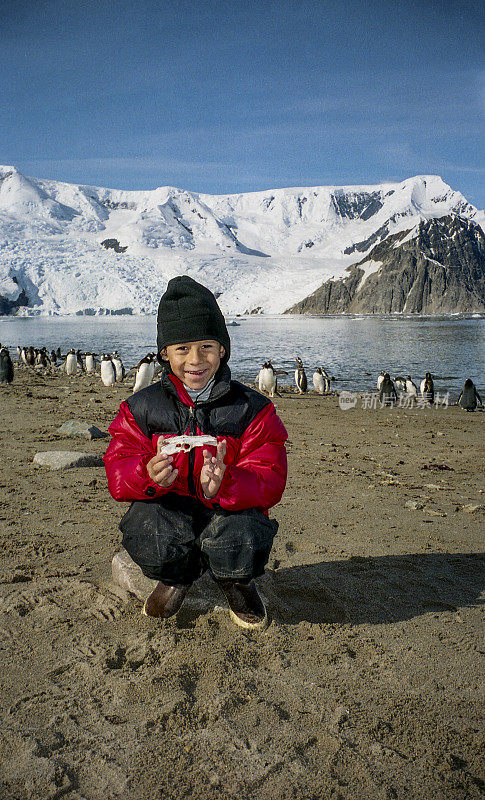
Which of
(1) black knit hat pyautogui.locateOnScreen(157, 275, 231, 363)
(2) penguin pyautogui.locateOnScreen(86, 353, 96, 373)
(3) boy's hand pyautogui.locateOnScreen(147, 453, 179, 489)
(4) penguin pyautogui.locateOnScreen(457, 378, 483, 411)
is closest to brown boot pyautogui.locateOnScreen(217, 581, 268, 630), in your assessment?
(3) boy's hand pyautogui.locateOnScreen(147, 453, 179, 489)

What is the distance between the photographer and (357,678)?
2029mm

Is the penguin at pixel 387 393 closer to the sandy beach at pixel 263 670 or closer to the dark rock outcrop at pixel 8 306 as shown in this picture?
the sandy beach at pixel 263 670

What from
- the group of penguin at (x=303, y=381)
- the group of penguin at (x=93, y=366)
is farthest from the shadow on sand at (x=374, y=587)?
the group of penguin at (x=303, y=381)

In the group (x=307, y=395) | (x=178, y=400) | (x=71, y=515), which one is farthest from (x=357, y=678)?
(x=307, y=395)

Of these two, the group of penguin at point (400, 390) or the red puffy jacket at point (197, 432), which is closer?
the red puffy jacket at point (197, 432)

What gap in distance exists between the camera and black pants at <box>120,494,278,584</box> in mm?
2256

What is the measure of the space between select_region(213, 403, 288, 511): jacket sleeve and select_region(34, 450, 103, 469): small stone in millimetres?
3212

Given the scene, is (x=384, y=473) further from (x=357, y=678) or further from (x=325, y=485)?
(x=357, y=678)

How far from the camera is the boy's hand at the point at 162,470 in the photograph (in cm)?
201

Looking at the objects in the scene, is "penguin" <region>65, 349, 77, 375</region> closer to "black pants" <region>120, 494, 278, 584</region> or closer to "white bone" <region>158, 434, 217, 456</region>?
"black pants" <region>120, 494, 278, 584</region>

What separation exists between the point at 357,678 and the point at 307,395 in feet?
48.1

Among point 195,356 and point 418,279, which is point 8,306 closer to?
point 418,279

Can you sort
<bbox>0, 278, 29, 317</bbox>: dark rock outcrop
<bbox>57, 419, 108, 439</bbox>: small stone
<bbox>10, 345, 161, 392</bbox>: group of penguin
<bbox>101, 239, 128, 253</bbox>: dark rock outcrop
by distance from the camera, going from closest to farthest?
1. <bbox>57, 419, 108, 439</bbox>: small stone
2. <bbox>10, 345, 161, 392</bbox>: group of penguin
3. <bbox>0, 278, 29, 317</bbox>: dark rock outcrop
4. <bbox>101, 239, 128, 253</bbox>: dark rock outcrop

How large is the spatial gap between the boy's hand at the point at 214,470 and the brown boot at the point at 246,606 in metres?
0.55
